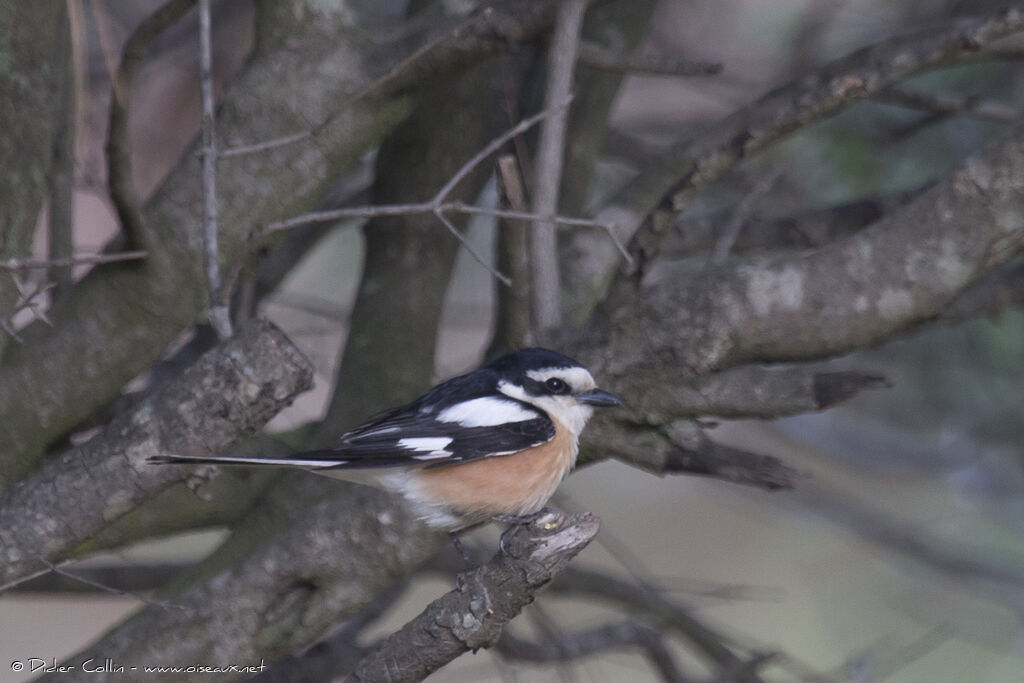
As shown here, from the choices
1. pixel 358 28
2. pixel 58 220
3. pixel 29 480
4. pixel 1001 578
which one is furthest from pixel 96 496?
pixel 1001 578

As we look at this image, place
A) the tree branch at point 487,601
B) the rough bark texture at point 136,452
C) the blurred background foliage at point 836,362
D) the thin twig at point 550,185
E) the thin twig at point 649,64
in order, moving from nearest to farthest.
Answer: the tree branch at point 487,601 → the rough bark texture at point 136,452 → the thin twig at point 550,185 → the thin twig at point 649,64 → the blurred background foliage at point 836,362

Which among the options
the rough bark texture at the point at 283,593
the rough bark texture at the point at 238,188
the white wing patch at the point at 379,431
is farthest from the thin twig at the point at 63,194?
the white wing patch at the point at 379,431

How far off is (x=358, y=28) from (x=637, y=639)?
8.95 feet

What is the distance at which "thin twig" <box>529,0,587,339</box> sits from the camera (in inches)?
133

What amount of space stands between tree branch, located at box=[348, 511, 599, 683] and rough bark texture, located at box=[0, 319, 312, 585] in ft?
2.15

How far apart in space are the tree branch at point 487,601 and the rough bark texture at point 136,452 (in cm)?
65

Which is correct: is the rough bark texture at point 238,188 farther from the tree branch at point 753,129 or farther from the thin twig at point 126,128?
the tree branch at point 753,129

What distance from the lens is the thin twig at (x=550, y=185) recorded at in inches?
133

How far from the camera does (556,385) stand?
311 centimetres

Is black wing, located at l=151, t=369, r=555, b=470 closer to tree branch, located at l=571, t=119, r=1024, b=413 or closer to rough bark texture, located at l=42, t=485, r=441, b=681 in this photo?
tree branch, located at l=571, t=119, r=1024, b=413

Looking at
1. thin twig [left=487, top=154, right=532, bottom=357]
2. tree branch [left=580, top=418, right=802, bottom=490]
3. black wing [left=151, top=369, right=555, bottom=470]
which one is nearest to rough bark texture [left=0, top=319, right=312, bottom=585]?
black wing [left=151, top=369, right=555, bottom=470]

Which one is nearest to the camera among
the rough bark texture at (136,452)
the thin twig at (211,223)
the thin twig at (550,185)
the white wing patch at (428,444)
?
the rough bark texture at (136,452)

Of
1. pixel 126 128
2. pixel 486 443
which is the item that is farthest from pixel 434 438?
pixel 126 128

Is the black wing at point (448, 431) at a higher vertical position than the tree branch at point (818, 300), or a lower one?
lower
